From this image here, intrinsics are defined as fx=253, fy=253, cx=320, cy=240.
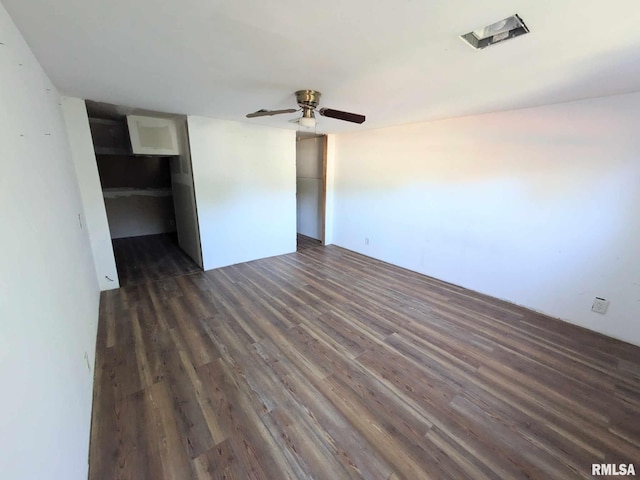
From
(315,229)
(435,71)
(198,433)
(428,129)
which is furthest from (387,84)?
(315,229)

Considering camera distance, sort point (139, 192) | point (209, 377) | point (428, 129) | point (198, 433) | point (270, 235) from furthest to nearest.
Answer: point (139, 192) < point (270, 235) < point (428, 129) < point (209, 377) < point (198, 433)

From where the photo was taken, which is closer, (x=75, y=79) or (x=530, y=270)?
(x=75, y=79)

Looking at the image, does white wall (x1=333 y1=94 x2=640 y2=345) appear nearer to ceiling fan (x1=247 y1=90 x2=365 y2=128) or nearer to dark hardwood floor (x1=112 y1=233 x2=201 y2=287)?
ceiling fan (x1=247 y1=90 x2=365 y2=128)

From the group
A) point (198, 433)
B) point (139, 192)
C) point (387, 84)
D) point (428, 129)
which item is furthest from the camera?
point (139, 192)

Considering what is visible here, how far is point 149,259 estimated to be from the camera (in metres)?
4.33

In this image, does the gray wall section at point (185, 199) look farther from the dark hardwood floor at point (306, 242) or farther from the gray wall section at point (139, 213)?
the dark hardwood floor at point (306, 242)

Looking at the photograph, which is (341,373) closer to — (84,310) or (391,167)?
(84,310)

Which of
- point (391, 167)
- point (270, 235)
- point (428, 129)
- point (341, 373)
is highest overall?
point (428, 129)

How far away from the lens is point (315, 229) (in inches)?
223

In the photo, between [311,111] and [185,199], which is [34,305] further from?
[185,199]

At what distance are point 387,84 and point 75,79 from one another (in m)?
2.53

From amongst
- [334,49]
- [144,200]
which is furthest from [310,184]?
[334,49]

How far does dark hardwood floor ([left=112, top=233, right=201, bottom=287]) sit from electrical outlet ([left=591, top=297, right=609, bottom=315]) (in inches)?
187

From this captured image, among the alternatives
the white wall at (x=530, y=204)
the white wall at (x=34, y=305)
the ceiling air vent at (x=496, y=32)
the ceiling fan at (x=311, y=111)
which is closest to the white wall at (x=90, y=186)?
the white wall at (x=34, y=305)
